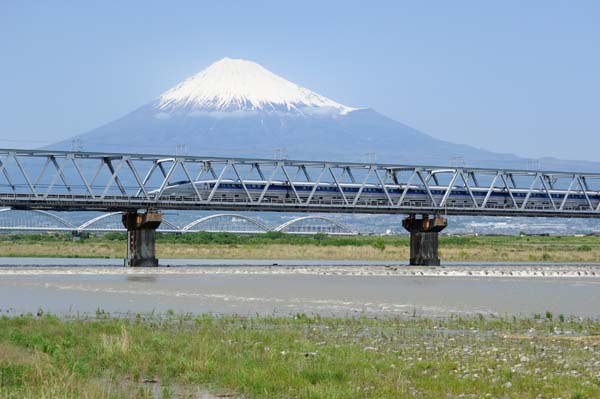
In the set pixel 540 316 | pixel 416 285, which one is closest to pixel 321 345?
pixel 540 316

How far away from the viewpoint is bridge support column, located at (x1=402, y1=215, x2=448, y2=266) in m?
79.3

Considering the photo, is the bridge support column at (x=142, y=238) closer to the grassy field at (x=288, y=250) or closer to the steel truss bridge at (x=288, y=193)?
the steel truss bridge at (x=288, y=193)

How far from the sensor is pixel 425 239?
8006cm

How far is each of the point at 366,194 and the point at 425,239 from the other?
11734mm

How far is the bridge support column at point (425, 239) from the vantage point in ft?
260

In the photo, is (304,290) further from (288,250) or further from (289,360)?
(288,250)

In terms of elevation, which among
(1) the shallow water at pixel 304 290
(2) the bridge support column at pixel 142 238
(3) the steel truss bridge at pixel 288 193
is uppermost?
(3) the steel truss bridge at pixel 288 193

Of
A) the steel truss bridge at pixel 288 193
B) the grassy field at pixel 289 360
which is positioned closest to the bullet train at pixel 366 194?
the steel truss bridge at pixel 288 193

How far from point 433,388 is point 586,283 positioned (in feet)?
138

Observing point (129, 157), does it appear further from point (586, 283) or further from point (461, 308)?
point (461, 308)

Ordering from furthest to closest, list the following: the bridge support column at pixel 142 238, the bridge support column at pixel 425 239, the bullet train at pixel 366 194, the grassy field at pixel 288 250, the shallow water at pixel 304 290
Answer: the grassy field at pixel 288 250 → the bullet train at pixel 366 194 → the bridge support column at pixel 425 239 → the bridge support column at pixel 142 238 → the shallow water at pixel 304 290

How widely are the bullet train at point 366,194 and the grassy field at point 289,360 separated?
166 feet

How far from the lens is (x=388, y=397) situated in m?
18.7

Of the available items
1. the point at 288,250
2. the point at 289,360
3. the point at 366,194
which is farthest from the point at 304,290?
the point at 288,250
